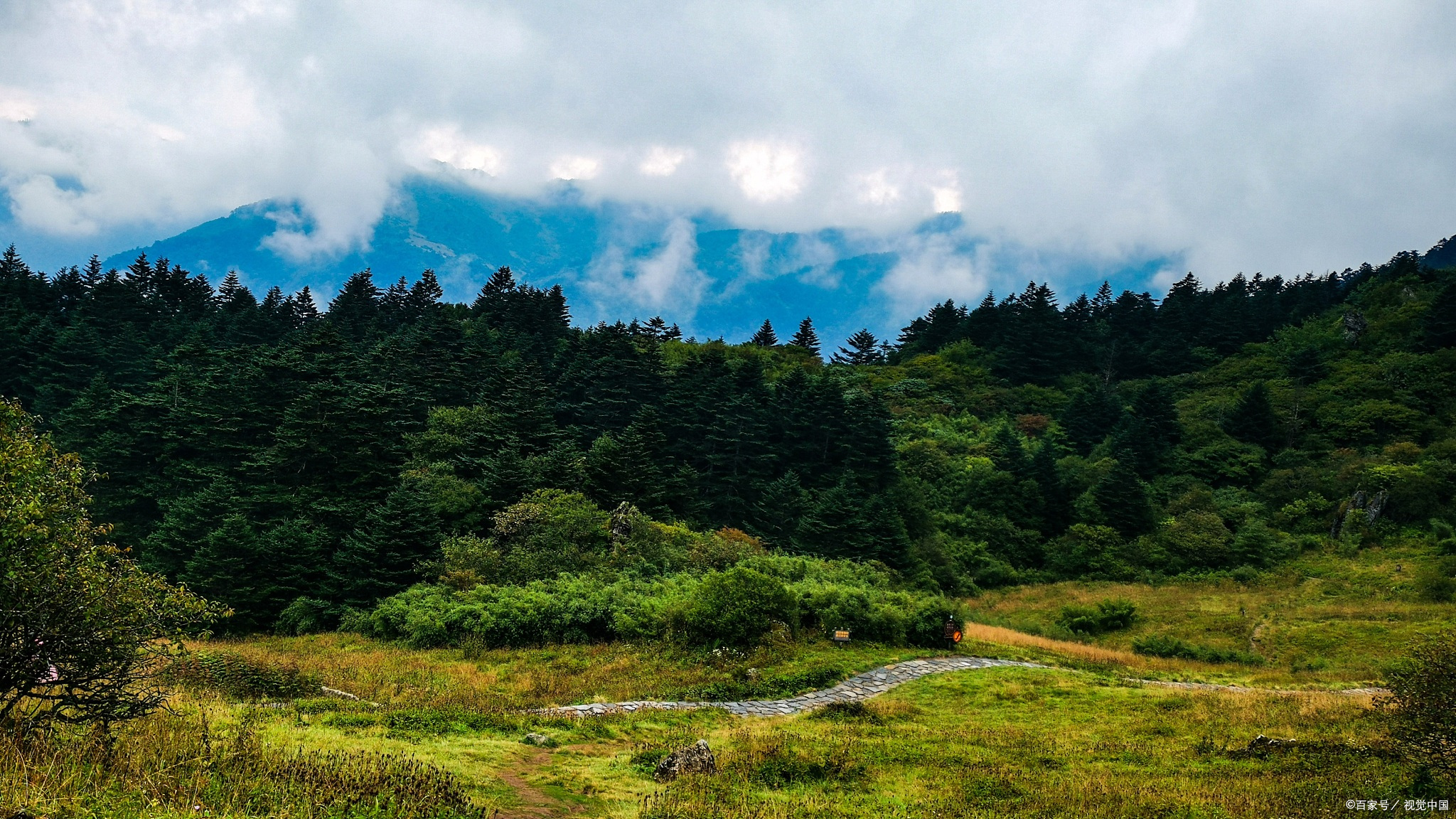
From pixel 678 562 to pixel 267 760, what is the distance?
22295 millimetres

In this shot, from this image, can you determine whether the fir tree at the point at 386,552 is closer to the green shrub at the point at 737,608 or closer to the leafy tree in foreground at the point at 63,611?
the green shrub at the point at 737,608

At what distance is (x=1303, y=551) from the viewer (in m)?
42.1

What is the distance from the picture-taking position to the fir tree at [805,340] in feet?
282

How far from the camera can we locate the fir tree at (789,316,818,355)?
85.8m

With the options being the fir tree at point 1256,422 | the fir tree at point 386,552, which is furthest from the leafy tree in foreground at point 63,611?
the fir tree at point 1256,422

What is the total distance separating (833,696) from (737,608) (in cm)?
426

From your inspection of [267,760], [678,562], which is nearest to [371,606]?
[678,562]

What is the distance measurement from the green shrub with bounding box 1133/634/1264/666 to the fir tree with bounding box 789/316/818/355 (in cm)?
5889

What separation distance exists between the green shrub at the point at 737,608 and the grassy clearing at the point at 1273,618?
10872mm

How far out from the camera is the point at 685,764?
10273mm

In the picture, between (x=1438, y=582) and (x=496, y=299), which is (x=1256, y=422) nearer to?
(x=1438, y=582)

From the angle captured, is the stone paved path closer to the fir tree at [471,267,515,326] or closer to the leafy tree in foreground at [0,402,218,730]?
the leafy tree in foreground at [0,402,218,730]

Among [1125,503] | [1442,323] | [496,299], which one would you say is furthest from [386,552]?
[1442,323]

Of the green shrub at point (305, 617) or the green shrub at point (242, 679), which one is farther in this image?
the green shrub at point (305, 617)
